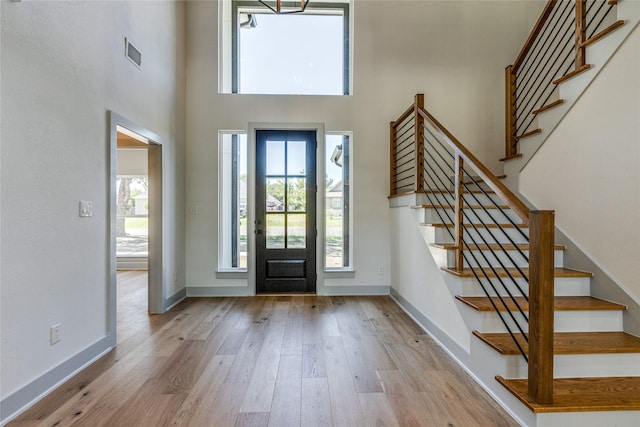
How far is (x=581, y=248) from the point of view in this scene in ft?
8.16

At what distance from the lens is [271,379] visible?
6.82 ft

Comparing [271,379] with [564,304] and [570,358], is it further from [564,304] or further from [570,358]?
[564,304]

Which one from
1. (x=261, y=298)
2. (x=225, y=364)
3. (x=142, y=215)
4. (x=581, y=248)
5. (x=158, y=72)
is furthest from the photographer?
(x=142, y=215)

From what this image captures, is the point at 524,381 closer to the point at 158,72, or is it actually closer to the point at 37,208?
the point at 37,208

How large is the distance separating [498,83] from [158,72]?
14.6 ft

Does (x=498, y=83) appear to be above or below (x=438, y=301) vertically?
above

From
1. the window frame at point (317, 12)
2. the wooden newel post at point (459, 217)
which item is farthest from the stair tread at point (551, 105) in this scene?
the window frame at point (317, 12)

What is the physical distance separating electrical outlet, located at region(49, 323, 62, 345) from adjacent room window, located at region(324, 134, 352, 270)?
293cm

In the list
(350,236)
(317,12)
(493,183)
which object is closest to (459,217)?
(493,183)

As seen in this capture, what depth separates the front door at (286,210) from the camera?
168 inches

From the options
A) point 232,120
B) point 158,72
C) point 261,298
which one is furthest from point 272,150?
point 261,298

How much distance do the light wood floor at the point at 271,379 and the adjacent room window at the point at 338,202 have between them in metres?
1.16

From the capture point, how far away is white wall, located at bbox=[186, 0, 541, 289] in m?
4.18

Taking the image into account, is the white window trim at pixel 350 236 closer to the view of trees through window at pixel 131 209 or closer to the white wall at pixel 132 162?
the white wall at pixel 132 162
